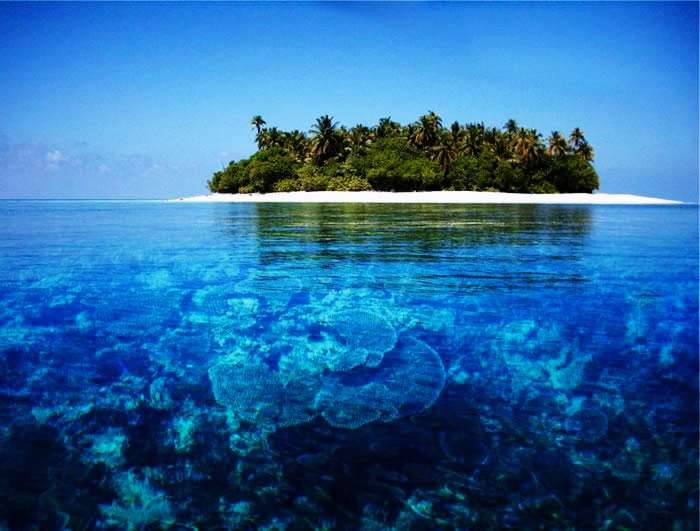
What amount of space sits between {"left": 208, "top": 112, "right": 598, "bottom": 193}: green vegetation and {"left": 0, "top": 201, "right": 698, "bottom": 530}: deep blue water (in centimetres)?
7061

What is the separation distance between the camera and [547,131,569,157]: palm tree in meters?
87.6

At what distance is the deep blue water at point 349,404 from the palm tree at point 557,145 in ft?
271

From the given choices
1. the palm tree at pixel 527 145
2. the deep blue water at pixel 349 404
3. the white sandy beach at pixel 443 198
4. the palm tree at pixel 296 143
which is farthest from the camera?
the palm tree at pixel 296 143

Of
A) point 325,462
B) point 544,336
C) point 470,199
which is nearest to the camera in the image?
point 325,462

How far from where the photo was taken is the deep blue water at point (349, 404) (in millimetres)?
4172

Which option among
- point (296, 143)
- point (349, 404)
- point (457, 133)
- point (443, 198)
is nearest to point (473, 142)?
point (457, 133)

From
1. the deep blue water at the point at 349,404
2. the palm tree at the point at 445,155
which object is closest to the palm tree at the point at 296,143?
the palm tree at the point at 445,155

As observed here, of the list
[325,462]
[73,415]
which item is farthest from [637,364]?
[73,415]

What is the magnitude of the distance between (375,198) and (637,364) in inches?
2802

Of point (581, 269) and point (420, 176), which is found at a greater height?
point (420, 176)

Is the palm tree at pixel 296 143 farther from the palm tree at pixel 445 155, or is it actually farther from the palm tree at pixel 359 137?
the palm tree at pixel 445 155

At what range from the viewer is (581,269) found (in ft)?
48.4

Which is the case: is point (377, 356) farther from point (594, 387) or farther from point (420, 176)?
point (420, 176)

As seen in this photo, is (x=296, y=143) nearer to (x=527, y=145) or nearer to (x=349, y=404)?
(x=527, y=145)
